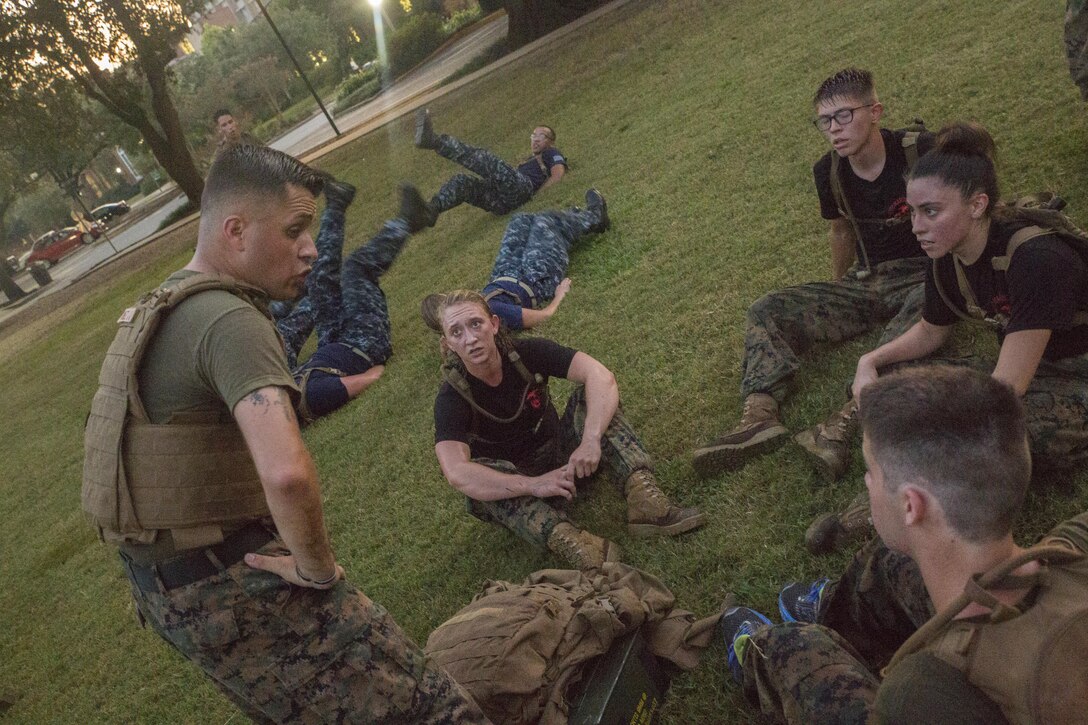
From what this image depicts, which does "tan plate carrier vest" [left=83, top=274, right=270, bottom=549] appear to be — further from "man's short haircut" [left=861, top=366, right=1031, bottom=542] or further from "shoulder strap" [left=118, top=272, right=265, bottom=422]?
"man's short haircut" [left=861, top=366, right=1031, bottom=542]

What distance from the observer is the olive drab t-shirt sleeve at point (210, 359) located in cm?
201

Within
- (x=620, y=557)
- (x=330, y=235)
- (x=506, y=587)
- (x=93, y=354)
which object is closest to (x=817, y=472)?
(x=620, y=557)

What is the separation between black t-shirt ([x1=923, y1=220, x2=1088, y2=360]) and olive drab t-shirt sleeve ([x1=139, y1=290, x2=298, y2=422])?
8.69 feet

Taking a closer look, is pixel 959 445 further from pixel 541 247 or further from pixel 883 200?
pixel 541 247

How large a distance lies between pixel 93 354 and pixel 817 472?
13901 millimetres

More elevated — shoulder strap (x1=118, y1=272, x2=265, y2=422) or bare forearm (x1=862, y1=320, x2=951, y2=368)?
shoulder strap (x1=118, y1=272, x2=265, y2=422)

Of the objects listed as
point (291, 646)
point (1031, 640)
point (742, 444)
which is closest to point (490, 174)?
point (742, 444)

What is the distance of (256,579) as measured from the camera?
225 cm

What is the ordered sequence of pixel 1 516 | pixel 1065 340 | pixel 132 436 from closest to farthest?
pixel 132 436
pixel 1065 340
pixel 1 516

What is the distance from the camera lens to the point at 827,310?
4.20 metres

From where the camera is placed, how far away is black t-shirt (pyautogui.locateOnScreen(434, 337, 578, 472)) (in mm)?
3895

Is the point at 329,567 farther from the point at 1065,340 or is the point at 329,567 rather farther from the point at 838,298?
the point at 838,298

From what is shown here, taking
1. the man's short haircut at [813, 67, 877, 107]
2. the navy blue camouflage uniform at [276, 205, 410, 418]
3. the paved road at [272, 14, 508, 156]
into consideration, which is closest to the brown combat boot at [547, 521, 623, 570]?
the man's short haircut at [813, 67, 877, 107]

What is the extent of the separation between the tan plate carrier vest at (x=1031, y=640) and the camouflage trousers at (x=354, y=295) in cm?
596
